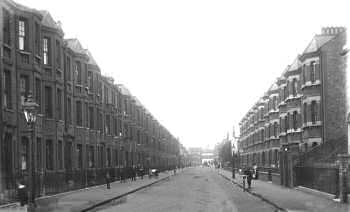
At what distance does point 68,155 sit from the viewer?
42.0 metres

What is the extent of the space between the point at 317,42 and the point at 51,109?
66.8ft

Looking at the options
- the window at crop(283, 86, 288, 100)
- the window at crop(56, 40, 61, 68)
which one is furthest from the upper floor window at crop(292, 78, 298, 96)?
the window at crop(56, 40, 61, 68)

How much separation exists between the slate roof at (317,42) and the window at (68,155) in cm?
1889

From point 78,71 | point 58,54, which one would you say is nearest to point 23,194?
point 58,54

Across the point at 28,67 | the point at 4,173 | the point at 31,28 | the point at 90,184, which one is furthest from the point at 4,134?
the point at 90,184

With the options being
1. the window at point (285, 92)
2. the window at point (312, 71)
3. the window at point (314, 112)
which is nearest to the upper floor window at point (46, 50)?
the window at point (312, 71)

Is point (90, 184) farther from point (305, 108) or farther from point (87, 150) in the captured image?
point (305, 108)

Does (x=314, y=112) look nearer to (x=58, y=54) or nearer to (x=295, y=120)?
(x=295, y=120)

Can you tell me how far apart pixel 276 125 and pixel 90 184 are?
2265cm

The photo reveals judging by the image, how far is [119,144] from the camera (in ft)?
Answer: 211

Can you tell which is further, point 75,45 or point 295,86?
point 295,86

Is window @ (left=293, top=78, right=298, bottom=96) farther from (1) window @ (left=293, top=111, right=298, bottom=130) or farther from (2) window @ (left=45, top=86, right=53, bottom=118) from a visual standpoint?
(2) window @ (left=45, top=86, right=53, bottom=118)

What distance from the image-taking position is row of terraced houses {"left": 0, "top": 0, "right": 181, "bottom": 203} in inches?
1172

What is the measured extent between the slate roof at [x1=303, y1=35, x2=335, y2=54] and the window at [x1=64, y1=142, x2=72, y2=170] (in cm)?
1889
